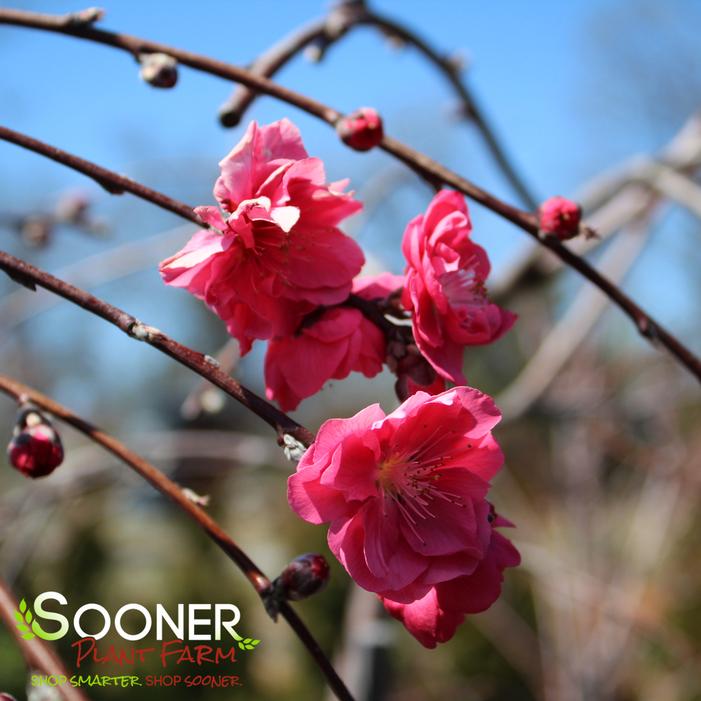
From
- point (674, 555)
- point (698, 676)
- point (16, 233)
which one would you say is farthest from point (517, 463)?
point (16, 233)

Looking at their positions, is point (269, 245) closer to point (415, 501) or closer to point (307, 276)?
point (307, 276)

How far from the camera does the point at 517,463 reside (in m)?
5.59

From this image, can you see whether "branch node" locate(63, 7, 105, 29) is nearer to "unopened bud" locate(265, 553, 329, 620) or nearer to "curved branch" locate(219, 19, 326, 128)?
"curved branch" locate(219, 19, 326, 128)

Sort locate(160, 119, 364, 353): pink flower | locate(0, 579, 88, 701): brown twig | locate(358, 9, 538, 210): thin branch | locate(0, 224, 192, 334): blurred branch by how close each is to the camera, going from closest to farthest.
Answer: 1. locate(0, 579, 88, 701): brown twig
2. locate(160, 119, 364, 353): pink flower
3. locate(358, 9, 538, 210): thin branch
4. locate(0, 224, 192, 334): blurred branch

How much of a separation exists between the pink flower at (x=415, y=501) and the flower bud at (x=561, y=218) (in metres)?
0.25

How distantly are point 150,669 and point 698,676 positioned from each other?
2962mm

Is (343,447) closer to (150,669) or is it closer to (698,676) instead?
(698,676)

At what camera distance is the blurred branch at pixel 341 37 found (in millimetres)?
990

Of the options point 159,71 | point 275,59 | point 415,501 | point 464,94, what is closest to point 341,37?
point 275,59

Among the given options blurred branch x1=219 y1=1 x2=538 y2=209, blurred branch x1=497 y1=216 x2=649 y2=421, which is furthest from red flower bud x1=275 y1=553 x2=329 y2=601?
blurred branch x1=497 y1=216 x2=649 y2=421

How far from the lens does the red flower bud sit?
56 cm

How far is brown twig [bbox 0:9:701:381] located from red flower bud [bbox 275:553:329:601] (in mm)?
363

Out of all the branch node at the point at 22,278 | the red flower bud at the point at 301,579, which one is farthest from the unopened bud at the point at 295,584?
the branch node at the point at 22,278

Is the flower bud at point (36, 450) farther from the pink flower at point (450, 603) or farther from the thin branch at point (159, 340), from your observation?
the pink flower at point (450, 603)
